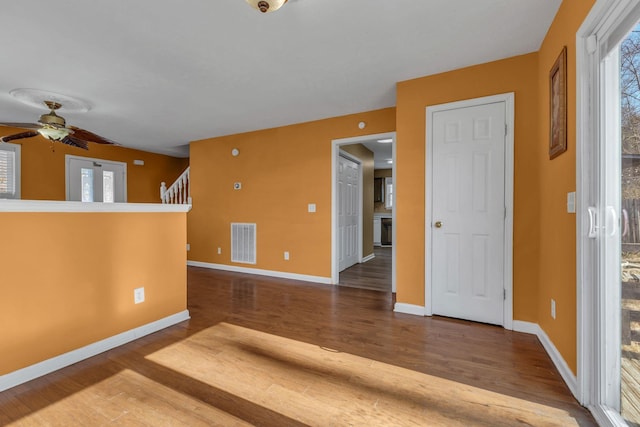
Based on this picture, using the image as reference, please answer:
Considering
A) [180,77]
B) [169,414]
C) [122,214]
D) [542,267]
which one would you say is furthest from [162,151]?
[542,267]

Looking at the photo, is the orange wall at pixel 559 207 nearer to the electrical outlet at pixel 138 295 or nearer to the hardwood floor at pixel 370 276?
the hardwood floor at pixel 370 276

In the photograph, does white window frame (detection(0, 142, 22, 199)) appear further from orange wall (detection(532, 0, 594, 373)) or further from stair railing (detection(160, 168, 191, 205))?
orange wall (detection(532, 0, 594, 373))

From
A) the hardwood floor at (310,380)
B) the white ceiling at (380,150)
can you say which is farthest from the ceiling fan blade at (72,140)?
the white ceiling at (380,150)

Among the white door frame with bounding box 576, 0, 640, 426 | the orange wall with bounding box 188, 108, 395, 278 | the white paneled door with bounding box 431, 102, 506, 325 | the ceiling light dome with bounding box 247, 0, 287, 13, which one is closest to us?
the white door frame with bounding box 576, 0, 640, 426

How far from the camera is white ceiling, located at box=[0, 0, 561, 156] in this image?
1887 millimetres

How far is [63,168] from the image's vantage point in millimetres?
5164

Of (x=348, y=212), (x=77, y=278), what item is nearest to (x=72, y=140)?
(x=77, y=278)

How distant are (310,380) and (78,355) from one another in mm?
1644

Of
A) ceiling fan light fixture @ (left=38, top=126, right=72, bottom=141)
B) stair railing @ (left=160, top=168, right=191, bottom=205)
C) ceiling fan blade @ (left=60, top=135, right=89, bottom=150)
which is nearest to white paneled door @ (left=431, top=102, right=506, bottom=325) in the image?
ceiling fan light fixture @ (left=38, top=126, right=72, bottom=141)

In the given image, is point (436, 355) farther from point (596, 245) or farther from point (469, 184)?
point (469, 184)

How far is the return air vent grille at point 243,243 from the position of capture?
4777mm

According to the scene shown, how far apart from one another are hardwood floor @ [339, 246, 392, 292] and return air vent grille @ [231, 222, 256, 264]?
1.57 metres

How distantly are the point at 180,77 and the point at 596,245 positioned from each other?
352 centimetres

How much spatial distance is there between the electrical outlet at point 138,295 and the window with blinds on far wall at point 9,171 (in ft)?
13.1
